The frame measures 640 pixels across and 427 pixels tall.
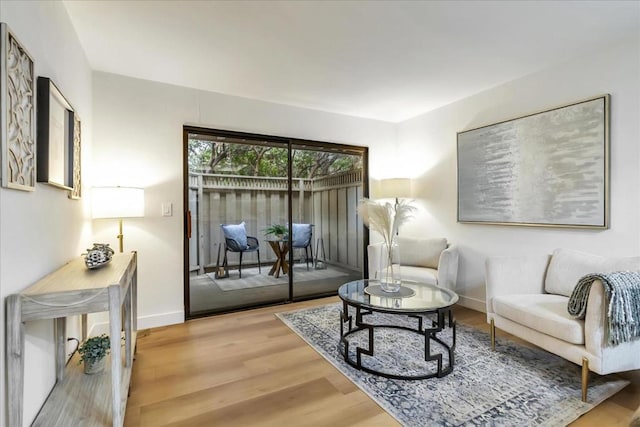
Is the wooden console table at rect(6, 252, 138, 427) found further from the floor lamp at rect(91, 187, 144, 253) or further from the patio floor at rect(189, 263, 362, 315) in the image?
the patio floor at rect(189, 263, 362, 315)

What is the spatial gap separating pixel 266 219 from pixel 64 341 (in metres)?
2.19

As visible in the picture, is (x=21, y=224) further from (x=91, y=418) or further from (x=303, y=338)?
(x=303, y=338)

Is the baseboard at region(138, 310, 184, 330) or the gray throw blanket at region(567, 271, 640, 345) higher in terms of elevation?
the gray throw blanket at region(567, 271, 640, 345)

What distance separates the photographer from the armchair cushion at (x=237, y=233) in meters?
3.49

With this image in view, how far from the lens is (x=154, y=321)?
2967mm

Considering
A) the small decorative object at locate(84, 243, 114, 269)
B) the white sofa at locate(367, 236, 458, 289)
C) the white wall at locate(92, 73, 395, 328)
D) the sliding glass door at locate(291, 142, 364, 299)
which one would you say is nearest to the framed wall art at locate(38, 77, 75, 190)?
the small decorative object at locate(84, 243, 114, 269)

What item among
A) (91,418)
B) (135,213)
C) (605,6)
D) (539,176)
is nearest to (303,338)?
(91,418)

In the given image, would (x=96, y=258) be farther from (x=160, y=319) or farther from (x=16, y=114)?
(x=160, y=319)

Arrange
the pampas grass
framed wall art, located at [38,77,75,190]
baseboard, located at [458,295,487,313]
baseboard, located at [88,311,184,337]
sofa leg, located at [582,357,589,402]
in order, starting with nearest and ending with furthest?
framed wall art, located at [38,77,75,190] < sofa leg, located at [582,357,589,402] < the pampas grass < baseboard, located at [88,311,184,337] < baseboard, located at [458,295,487,313]

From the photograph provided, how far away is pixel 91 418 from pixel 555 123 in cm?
381

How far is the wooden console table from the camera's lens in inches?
47.3

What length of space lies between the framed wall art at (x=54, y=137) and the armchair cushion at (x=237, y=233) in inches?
65.5

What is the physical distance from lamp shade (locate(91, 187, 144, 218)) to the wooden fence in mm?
745

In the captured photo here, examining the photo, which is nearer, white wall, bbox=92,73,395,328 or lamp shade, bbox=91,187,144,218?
lamp shade, bbox=91,187,144,218
